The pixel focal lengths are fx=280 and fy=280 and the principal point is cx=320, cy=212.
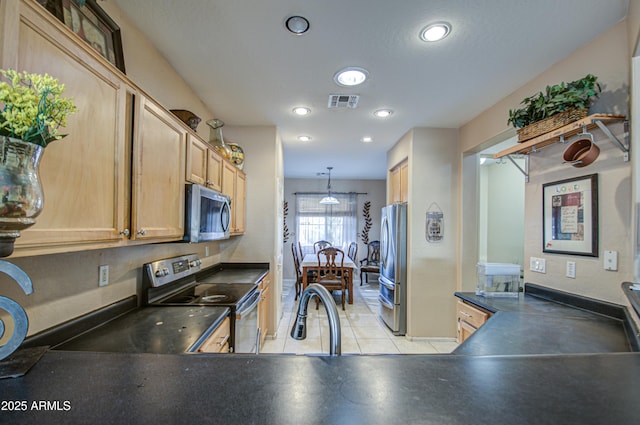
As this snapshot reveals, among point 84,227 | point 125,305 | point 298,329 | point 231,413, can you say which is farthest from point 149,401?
point 125,305

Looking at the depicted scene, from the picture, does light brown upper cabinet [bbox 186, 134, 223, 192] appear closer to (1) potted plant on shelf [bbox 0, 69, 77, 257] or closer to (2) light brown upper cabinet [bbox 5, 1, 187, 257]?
(2) light brown upper cabinet [bbox 5, 1, 187, 257]

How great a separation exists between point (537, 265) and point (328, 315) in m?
2.08

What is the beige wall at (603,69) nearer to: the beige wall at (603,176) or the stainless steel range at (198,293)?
the beige wall at (603,176)

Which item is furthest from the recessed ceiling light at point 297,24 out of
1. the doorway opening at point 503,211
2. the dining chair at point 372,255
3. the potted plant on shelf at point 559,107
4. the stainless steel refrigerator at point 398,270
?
the dining chair at point 372,255

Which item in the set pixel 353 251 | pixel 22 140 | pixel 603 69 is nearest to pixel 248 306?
pixel 22 140

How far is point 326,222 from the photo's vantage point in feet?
23.9

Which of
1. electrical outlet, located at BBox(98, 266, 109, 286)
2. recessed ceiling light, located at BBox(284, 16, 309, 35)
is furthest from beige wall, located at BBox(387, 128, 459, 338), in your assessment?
electrical outlet, located at BBox(98, 266, 109, 286)

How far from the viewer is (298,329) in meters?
1.02

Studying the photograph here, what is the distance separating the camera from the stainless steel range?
6.20 feet

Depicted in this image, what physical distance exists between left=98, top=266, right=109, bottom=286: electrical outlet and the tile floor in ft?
6.47

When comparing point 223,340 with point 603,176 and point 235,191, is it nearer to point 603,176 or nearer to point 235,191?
point 235,191

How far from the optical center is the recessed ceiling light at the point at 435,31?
164 centimetres

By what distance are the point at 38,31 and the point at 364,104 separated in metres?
2.36

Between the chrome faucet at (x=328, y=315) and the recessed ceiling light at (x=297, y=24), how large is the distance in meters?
1.50
